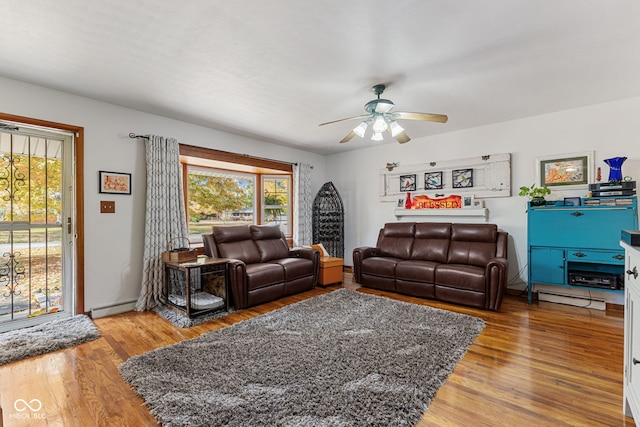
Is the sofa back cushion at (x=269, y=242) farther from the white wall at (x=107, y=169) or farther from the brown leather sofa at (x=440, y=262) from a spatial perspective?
the white wall at (x=107, y=169)

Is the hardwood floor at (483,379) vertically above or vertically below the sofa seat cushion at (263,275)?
below

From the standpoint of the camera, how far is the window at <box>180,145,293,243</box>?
465 cm

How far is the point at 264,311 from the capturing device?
3.46 m

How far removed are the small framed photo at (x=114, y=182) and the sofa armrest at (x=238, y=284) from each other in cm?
159

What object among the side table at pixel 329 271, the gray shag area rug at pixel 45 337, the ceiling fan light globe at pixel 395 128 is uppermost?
the ceiling fan light globe at pixel 395 128

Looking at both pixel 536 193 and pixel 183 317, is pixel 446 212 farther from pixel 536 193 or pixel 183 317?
pixel 183 317

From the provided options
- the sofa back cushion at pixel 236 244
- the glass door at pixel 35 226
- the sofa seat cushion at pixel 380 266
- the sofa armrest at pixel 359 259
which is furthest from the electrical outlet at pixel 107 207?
the sofa seat cushion at pixel 380 266

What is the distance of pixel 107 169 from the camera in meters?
3.42

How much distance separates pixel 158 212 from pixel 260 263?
1.48 meters

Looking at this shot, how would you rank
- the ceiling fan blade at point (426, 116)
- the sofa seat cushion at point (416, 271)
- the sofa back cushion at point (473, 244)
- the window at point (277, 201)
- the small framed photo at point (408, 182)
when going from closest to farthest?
1. the ceiling fan blade at point (426, 116)
2. the sofa seat cushion at point (416, 271)
3. the sofa back cushion at point (473, 244)
4. the small framed photo at point (408, 182)
5. the window at point (277, 201)

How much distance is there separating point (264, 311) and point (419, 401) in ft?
6.89

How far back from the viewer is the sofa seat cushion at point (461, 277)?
3.49 metres

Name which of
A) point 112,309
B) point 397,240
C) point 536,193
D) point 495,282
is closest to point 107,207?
point 112,309

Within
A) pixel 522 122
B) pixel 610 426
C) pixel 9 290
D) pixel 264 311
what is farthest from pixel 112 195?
pixel 522 122
